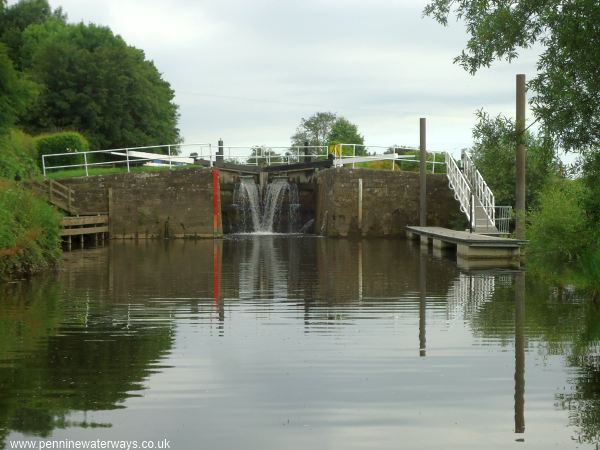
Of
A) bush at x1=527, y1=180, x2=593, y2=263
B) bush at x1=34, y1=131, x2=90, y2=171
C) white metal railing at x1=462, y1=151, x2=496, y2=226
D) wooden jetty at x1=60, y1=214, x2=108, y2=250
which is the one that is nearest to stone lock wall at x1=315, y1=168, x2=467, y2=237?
white metal railing at x1=462, y1=151, x2=496, y2=226

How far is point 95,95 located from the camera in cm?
5266

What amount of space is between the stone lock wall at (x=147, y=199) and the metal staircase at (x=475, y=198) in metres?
8.81

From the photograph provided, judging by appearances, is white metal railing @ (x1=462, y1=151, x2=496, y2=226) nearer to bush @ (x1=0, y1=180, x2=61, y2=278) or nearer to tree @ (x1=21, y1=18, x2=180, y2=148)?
bush @ (x1=0, y1=180, x2=61, y2=278)

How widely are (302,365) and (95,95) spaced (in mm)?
45800

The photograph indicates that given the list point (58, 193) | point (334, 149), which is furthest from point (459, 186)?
point (58, 193)

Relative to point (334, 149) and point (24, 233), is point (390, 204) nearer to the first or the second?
point (334, 149)

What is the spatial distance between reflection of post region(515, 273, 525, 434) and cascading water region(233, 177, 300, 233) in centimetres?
2393

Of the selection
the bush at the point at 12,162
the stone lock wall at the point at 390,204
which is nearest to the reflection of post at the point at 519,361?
the bush at the point at 12,162

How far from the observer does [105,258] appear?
82.0ft

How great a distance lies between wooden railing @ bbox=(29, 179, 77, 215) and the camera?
34.0 metres

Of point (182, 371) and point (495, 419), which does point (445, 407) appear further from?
point (182, 371)

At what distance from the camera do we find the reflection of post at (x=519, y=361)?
6.97 metres

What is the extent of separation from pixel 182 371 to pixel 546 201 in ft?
31.9

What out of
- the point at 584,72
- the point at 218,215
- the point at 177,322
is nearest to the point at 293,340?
the point at 177,322
